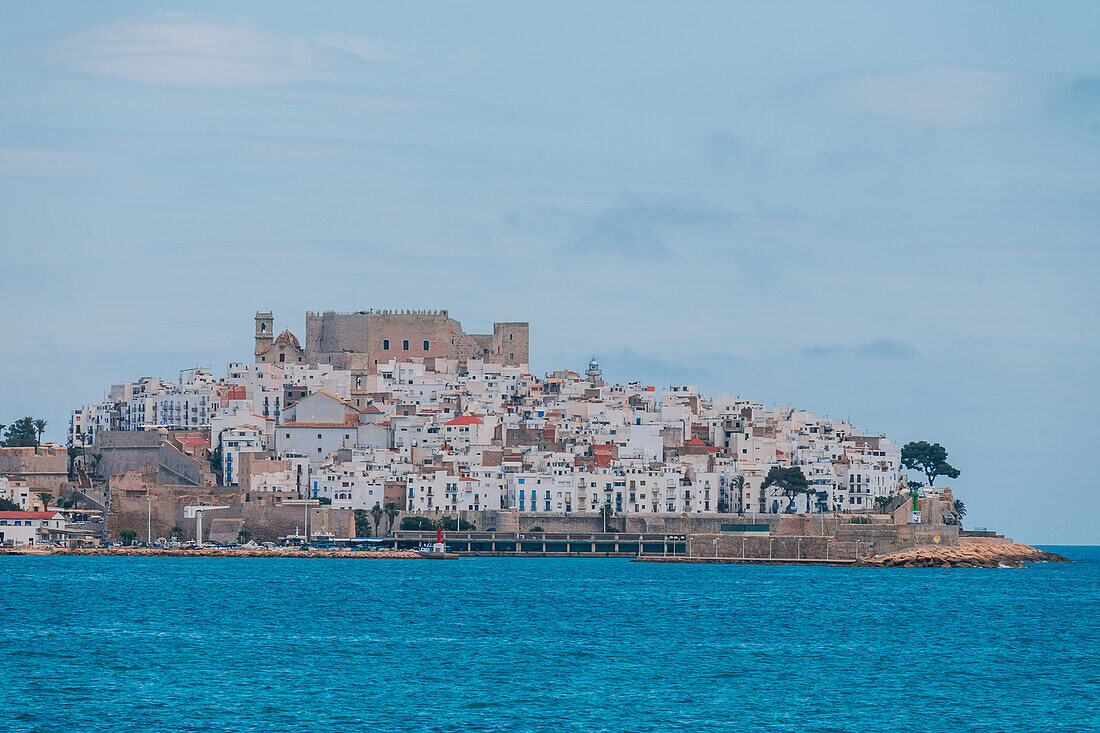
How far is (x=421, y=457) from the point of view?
98.9 meters

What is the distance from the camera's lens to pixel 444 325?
121m

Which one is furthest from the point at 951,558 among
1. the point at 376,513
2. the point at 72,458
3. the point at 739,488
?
the point at 72,458

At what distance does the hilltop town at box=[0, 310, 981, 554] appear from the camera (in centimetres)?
9094

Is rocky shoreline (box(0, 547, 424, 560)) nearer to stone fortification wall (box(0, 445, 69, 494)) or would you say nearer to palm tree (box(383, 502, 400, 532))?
palm tree (box(383, 502, 400, 532))

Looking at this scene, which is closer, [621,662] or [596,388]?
[621,662]

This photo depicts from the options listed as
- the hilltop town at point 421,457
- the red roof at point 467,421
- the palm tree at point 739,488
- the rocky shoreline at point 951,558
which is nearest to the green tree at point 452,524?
the hilltop town at point 421,457

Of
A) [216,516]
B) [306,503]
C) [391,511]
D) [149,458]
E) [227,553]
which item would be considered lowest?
[227,553]

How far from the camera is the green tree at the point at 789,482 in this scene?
312 feet

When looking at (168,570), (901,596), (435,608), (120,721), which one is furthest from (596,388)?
(120,721)

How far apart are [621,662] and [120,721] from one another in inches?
490

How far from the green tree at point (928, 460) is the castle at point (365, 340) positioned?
26.1 meters

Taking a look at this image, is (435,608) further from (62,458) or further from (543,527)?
(62,458)

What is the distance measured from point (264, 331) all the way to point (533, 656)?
271 ft

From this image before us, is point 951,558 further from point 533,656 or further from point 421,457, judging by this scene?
point 533,656
